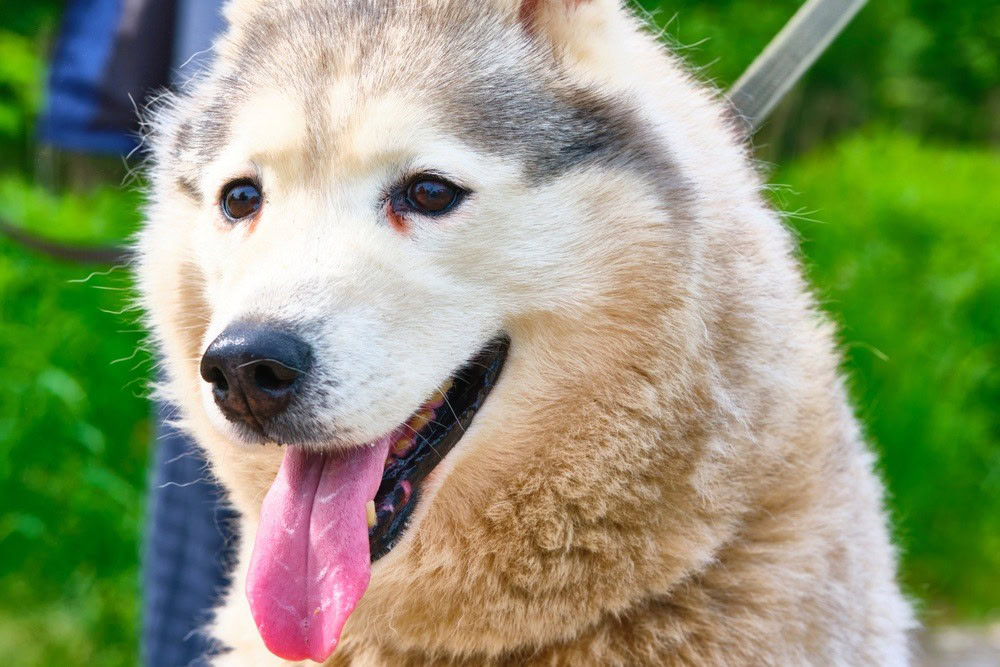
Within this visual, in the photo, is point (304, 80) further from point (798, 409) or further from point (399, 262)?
point (798, 409)

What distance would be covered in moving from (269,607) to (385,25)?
124 centimetres

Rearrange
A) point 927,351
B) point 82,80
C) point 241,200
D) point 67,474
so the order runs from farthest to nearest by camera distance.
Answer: point 927,351
point 67,474
point 82,80
point 241,200

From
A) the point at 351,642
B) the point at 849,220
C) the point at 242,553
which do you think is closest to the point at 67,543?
the point at 242,553

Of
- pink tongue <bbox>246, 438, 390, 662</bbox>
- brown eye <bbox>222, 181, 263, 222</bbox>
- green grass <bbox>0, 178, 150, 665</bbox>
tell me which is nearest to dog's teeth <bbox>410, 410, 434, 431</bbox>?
pink tongue <bbox>246, 438, 390, 662</bbox>

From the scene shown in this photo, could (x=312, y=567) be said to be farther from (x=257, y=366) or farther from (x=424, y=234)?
(x=424, y=234)

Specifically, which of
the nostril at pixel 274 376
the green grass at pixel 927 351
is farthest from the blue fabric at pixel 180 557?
the green grass at pixel 927 351

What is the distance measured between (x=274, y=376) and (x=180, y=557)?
1777 mm

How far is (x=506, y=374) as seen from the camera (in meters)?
2.26

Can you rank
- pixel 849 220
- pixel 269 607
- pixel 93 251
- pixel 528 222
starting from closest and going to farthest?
pixel 269 607 → pixel 528 222 → pixel 93 251 → pixel 849 220

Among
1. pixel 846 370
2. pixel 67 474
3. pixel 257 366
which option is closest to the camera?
pixel 257 366

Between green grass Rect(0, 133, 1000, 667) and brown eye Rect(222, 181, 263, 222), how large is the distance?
8.93ft

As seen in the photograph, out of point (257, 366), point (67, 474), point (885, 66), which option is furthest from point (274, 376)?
point (885, 66)

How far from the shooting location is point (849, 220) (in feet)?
21.3

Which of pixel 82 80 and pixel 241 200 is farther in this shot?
pixel 82 80
